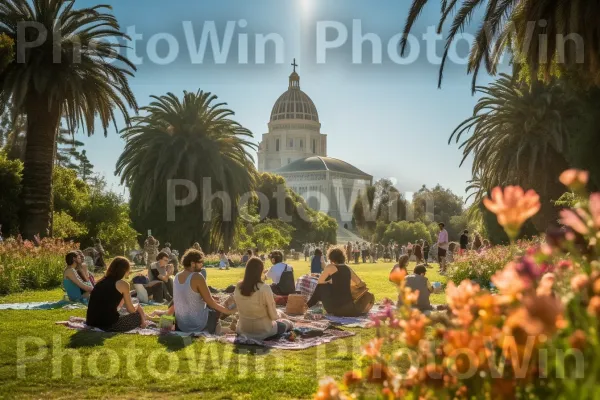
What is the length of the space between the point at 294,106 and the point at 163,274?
141 metres

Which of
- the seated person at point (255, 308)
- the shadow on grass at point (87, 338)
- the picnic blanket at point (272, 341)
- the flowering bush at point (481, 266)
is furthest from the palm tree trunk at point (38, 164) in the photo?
the seated person at point (255, 308)

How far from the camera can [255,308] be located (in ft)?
24.5

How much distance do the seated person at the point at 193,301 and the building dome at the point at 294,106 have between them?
474ft

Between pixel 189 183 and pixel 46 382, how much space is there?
1065 inches

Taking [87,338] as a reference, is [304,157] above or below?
above

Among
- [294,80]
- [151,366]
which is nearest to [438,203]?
[294,80]

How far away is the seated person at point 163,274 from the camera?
12.1 metres

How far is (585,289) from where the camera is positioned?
175 cm

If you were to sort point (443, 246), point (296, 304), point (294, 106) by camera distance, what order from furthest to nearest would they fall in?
point (294, 106), point (443, 246), point (296, 304)

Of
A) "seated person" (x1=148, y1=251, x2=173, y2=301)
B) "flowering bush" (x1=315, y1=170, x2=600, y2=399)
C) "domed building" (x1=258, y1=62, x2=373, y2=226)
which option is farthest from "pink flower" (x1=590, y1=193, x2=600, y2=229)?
"domed building" (x1=258, y1=62, x2=373, y2=226)

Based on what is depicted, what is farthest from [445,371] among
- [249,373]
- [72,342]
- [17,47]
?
[17,47]

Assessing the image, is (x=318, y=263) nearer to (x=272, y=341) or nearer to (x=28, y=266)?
(x=28, y=266)

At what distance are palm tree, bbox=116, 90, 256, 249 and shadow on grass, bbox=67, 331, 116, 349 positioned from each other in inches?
940

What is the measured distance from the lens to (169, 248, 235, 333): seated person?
7996mm
